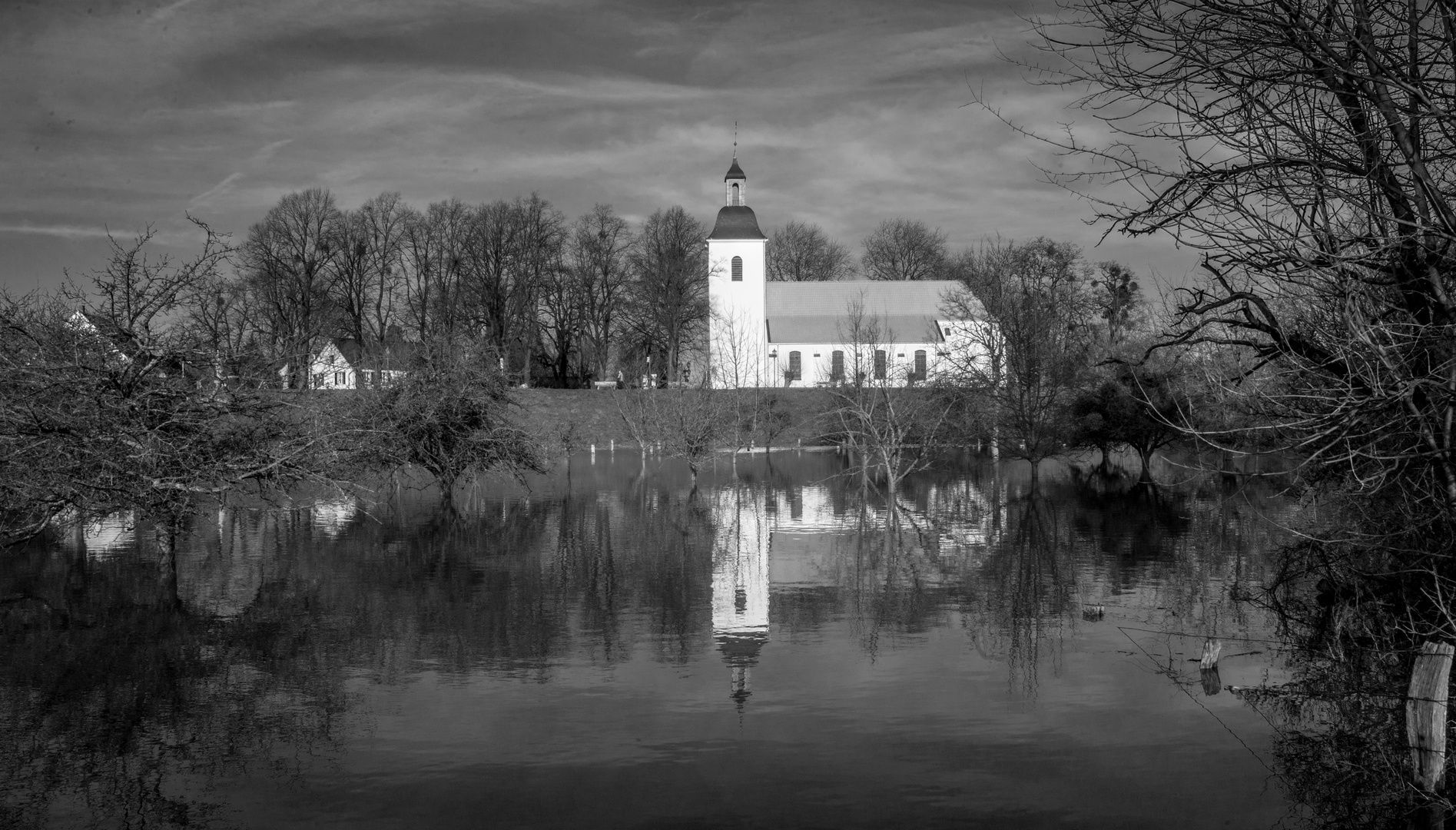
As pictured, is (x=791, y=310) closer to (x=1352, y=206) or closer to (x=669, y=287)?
(x=669, y=287)

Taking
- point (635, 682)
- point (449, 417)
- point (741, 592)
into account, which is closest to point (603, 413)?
point (449, 417)

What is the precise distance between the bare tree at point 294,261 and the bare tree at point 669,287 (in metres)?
16.6

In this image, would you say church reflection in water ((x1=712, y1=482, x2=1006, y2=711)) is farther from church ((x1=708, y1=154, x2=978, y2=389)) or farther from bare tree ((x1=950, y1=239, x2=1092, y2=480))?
church ((x1=708, y1=154, x2=978, y2=389))

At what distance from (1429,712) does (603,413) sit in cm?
5526

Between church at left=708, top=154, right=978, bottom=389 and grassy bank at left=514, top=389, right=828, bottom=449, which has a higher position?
church at left=708, top=154, right=978, bottom=389

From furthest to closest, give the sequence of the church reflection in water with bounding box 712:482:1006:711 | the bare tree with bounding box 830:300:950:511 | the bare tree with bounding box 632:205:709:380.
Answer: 1. the bare tree with bounding box 632:205:709:380
2. the bare tree with bounding box 830:300:950:511
3. the church reflection in water with bounding box 712:482:1006:711

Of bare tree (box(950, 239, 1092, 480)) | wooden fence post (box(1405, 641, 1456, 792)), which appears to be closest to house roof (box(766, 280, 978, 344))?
bare tree (box(950, 239, 1092, 480))

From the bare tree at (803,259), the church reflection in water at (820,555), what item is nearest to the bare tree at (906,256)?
the bare tree at (803,259)

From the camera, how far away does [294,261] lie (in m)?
65.3

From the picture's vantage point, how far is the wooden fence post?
802 centimetres

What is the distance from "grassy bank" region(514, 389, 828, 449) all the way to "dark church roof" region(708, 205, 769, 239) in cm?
1153

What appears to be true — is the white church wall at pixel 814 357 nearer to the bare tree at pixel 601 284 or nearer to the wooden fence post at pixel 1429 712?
the bare tree at pixel 601 284

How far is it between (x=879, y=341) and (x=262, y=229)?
107 ft

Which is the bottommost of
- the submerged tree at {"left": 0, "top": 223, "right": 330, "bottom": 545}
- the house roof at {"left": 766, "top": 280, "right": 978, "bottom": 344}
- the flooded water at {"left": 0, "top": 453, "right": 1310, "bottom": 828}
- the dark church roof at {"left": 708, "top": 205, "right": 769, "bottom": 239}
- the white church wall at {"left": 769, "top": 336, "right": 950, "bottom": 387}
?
the flooded water at {"left": 0, "top": 453, "right": 1310, "bottom": 828}
